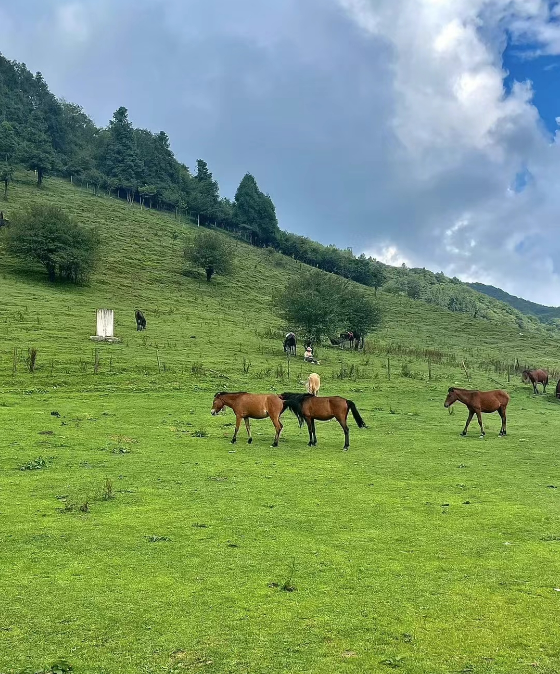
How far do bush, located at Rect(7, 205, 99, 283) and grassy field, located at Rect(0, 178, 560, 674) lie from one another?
34205 millimetres

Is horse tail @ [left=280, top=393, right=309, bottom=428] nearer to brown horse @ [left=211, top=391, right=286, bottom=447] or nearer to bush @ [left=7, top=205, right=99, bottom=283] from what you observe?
brown horse @ [left=211, top=391, right=286, bottom=447]

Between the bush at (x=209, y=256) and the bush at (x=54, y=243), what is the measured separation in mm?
17174

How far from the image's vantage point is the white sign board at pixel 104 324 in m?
35.9

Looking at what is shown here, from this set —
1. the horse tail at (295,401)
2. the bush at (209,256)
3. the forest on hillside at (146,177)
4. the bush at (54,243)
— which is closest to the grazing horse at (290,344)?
the horse tail at (295,401)

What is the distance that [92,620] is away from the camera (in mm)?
5926

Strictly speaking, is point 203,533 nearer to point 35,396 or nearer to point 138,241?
point 35,396

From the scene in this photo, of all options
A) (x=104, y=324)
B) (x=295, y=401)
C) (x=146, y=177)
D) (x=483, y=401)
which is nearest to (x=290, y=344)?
(x=104, y=324)

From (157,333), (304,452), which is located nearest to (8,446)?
(304,452)

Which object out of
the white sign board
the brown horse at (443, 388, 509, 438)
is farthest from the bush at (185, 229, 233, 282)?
the brown horse at (443, 388, 509, 438)

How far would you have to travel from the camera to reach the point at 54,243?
56.4 meters

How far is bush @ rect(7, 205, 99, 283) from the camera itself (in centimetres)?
5612

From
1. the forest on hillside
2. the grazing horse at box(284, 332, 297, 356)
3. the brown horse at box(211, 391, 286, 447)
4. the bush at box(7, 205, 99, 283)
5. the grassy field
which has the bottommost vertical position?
the grassy field

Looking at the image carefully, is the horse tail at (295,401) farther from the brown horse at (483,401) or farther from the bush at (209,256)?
the bush at (209,256)

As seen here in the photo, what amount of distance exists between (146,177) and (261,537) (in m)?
128
